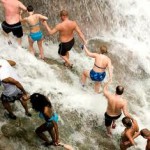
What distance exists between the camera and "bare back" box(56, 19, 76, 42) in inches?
365

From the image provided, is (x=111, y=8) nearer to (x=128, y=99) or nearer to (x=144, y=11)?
(x=144, y=11)

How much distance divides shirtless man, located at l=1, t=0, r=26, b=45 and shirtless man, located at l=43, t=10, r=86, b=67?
640 mm

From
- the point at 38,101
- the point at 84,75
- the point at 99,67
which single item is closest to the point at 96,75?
the point at 99,67

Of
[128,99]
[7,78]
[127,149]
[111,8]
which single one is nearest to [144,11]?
[111,8]

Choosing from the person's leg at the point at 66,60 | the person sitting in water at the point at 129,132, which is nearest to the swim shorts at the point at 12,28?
the person's leg at the point at 66,60

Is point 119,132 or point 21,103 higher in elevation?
point 21,103

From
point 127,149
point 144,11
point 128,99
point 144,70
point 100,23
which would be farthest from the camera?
point 144,11

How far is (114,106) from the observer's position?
26.6ft

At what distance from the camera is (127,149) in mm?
8438

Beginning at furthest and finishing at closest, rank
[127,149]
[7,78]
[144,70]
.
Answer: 1. [144,70]
2. [127,149]
3. [7,78]

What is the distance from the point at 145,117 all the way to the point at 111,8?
406 cm

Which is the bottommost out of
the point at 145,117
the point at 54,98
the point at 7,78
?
the point at 145,117

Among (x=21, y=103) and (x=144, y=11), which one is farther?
(x=144, y=11)

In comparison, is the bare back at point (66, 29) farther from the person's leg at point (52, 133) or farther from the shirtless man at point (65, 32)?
the person's leg at point (52, 133)
